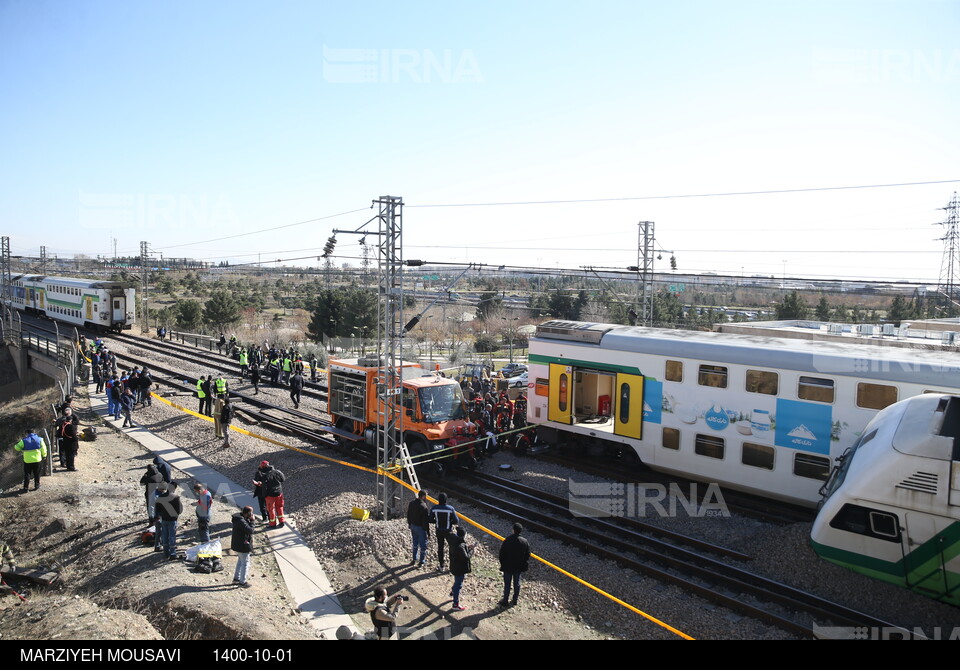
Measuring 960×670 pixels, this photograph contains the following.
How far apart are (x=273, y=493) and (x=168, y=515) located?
7.98 ft

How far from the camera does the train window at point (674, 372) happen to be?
51.2 feet

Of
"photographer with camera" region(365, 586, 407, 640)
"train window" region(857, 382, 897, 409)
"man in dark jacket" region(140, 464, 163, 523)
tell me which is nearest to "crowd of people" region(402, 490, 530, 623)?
"photographer with camera" region(365, 586, 407, 640)

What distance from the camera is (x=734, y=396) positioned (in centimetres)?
1472

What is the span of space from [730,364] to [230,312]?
156 feet

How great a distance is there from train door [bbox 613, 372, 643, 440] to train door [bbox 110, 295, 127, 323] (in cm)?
4094

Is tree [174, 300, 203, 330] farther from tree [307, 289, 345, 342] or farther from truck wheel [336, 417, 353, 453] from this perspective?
truck wheel [336, 417, 353, 453]

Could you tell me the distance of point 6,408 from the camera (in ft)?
124

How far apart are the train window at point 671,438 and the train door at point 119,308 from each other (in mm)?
42354

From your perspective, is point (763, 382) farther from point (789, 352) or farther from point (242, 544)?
point (242, 544)

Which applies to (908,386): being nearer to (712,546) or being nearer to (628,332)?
(712,546)

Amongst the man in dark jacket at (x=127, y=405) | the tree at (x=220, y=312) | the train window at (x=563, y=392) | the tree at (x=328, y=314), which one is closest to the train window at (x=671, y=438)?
the train window at (x=563, y=392)

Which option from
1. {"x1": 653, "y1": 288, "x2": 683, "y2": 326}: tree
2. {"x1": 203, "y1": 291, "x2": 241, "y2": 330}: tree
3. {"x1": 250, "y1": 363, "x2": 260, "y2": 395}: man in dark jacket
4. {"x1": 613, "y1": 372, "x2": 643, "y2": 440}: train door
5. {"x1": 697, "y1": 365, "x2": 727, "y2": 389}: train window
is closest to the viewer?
{"x1": 697, "y1": 365, "x2": 727, "y2": 389}: train window

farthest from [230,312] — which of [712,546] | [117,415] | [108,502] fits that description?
[712,546]

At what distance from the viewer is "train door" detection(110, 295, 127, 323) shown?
4481cm
